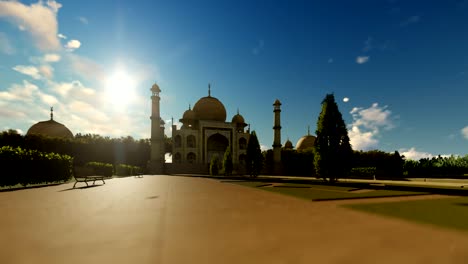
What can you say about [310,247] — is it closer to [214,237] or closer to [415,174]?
[214,237]

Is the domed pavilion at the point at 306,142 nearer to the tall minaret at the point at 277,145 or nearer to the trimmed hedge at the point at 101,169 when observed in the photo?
the tall minaret at the point at 277,145

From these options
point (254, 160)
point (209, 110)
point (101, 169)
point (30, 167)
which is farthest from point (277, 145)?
point (30, 167)

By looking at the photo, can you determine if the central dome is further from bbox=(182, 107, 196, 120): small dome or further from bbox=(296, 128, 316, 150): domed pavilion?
bbox=(296, 128, 316, 150): domed pavilion

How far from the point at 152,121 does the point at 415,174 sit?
47.4 metres

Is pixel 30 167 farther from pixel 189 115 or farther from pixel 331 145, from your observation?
pixel 189 115

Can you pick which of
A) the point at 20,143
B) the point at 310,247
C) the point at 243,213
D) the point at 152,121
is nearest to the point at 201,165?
the point at 152,121

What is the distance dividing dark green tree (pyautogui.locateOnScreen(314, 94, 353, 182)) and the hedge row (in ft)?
69.8

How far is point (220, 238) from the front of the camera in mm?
4902

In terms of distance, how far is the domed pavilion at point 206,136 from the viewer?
55.1 meters

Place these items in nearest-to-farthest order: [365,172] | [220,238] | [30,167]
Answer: [220,238], [30,167], [365,172]

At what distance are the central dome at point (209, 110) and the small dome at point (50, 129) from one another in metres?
29.5

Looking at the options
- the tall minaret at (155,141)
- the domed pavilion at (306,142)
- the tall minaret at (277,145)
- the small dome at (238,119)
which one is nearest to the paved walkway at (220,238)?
the tall minaret at (155,141)

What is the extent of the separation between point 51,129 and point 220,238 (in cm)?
6556

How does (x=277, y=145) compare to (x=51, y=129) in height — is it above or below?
below
